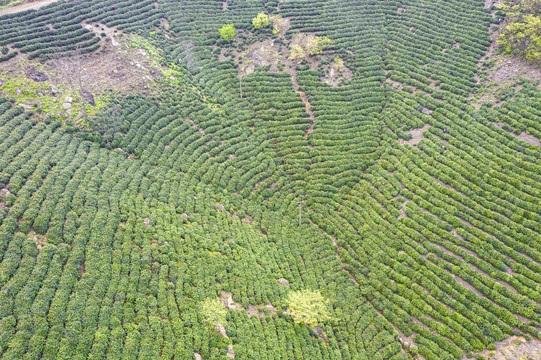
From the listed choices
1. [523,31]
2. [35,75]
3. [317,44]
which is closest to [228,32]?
[317,44]

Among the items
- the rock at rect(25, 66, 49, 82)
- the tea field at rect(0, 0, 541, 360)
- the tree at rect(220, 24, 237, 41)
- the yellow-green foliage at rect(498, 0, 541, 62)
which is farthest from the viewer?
the tree at rect(220, 24, 237, 41)

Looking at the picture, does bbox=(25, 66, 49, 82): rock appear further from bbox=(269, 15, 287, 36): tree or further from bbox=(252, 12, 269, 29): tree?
bbox=(269, 15, 287, 36): tree

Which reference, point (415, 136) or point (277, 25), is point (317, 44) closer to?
point (277, 25)

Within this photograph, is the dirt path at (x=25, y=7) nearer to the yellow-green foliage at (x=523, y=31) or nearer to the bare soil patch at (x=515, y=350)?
the yellow-green foliage at (x=523, y=31)

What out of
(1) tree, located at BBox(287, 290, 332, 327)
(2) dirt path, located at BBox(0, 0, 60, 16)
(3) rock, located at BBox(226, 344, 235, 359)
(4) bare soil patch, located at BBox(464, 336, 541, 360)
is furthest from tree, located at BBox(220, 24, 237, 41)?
(4) bare soil patch, located at BBox(464, 336, 541, 360)

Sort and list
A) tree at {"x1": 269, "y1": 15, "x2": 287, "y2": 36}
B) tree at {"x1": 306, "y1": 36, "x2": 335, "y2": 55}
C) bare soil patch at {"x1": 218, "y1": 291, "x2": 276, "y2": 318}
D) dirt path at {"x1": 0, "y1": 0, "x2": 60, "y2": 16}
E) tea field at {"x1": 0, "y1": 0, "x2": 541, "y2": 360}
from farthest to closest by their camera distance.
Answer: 1. tree at {"x1": 269, "y1": 15, "x2": 287, "y2": 36}
2. tree at {"x1": 306, "y1": 36, "x2": 335, "y2": 55}
3. dirt path at {"x1": 0, "y1": 0, "x2": 60, "y2": 16}
4. bare soil patch at {"x1": 218, "y1": 291, "x2": 276, "y2": 318}
5. tea field at {"x1": 0, "y1": 0, "x2": 541, "y2": 360}

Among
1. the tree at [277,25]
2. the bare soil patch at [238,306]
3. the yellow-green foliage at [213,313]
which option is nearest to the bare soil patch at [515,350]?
the bare soil patch at [238,306]

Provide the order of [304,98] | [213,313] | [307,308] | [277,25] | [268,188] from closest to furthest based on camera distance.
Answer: [213,313]
[307,308]
[268,188]
[304,98]
[277,25]

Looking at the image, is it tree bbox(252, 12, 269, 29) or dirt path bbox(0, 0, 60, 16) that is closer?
dirt path bbox(0, 0, 60, 16)
